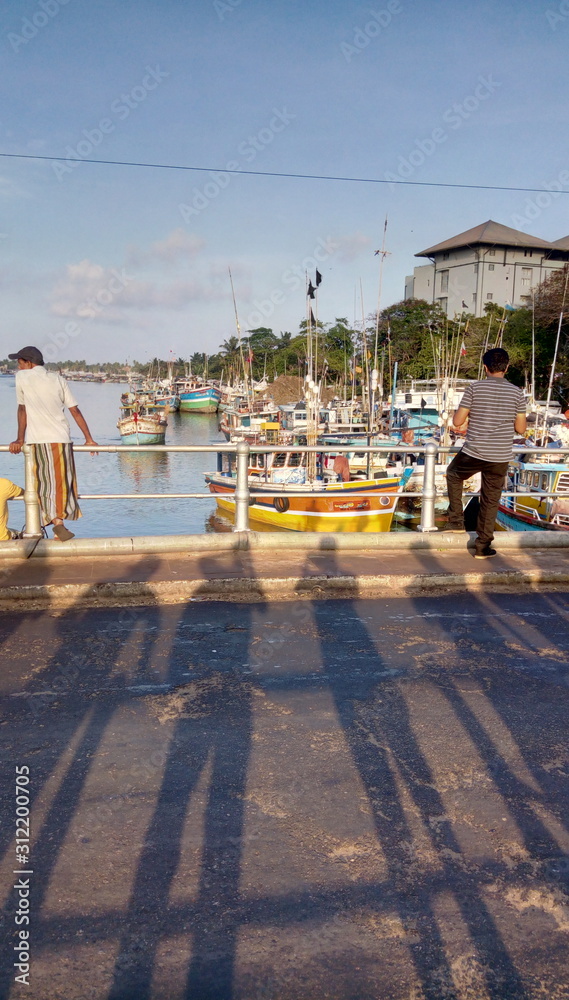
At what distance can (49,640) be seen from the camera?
217 inches

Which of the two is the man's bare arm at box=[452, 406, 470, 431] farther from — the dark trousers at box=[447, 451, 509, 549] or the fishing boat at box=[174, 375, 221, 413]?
the fishing boat at box=[174, 375, 221, 413]

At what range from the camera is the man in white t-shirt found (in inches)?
292

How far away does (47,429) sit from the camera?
7.45 meters

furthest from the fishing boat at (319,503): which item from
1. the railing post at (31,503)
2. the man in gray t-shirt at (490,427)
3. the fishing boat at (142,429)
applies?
the fishing boat at (142,429)

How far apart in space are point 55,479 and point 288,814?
5033 mm

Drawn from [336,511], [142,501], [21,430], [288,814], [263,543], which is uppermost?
[21,430]

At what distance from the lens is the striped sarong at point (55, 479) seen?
297 inches

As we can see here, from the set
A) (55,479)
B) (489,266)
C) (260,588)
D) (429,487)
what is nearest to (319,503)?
(429,487)

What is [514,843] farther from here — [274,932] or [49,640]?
[49,640]

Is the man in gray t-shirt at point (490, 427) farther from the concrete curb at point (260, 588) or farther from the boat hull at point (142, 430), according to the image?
the boat hull at point (142, 430)

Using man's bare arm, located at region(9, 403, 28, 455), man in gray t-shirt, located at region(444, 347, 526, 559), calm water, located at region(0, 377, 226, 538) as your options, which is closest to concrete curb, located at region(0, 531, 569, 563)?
man in gray t-shirt, located at region(444, 347, 526, 559)

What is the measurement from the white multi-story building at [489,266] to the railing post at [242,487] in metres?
73.8

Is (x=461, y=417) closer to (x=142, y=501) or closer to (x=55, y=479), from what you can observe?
(x=55, y=479)

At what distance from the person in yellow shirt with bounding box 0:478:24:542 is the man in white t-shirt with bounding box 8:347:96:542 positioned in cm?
66
